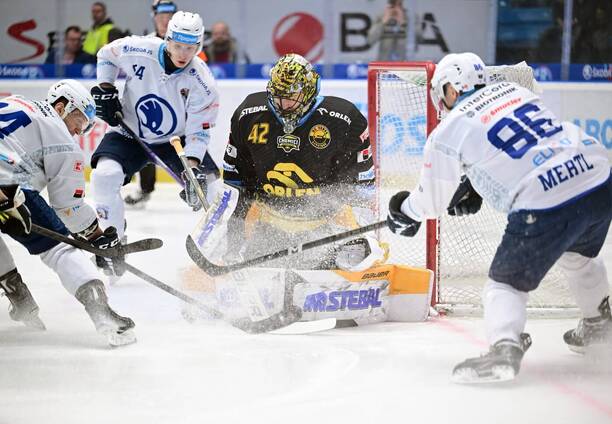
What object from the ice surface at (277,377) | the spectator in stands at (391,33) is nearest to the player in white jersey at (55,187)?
the ice surface at (277,377)

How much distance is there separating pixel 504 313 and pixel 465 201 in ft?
1.69

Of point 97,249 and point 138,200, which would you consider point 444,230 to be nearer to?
point 97,249

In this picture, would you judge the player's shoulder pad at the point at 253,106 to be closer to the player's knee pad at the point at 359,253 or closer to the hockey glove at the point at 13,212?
the player's knee pad at the point at 359,253

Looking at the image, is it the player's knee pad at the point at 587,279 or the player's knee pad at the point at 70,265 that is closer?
→ the player's knee pad at the point at 587,279

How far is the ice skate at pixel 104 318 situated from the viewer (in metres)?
3.18

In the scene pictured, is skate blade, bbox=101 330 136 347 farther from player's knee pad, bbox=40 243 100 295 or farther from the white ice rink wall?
the white ice rink wall

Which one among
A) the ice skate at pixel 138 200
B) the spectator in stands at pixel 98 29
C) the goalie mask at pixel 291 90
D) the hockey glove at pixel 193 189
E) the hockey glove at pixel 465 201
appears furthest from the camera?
the spectator in stands at pixel 98 29

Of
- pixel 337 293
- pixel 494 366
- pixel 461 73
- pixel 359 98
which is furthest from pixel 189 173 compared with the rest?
pixel 359 98

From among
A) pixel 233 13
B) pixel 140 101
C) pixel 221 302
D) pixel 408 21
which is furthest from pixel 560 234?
pixel 233 13

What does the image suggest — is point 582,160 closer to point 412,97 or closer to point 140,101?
point 412,97

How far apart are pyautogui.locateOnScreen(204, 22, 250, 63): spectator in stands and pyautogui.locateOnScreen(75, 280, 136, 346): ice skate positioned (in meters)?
4.61

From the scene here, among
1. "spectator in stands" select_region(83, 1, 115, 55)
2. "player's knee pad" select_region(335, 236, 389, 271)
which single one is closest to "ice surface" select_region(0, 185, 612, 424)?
"player's knee pad" select_region(335, 236, 389, 271)

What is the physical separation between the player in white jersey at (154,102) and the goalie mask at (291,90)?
92 cm

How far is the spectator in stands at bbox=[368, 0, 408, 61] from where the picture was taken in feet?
24.4
